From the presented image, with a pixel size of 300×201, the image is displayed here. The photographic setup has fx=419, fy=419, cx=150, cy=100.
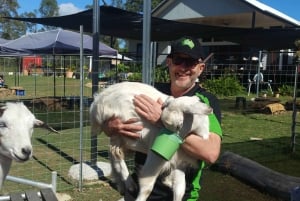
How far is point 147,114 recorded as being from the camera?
2.20 meters

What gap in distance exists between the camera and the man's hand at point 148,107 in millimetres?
2174

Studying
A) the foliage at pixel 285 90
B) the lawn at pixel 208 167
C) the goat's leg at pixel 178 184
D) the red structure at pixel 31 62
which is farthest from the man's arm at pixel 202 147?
the foliage at pixel 285 90

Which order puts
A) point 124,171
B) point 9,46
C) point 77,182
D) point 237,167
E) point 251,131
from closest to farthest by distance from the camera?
point 124,171
point 77,182
point 237,167
point 251,131
point 9,46

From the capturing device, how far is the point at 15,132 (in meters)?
2.59

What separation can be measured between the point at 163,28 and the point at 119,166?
9.39m

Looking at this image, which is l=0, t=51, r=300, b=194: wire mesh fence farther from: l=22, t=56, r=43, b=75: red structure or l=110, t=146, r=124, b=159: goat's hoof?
l=110, t=146, r=124, b=159: goat's hoof

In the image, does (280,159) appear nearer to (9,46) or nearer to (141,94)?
(141,94)

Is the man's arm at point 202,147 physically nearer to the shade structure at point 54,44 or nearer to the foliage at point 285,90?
the shade structure at point 54,44

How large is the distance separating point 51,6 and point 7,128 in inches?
3498

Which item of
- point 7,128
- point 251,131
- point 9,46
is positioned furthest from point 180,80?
point 9,46

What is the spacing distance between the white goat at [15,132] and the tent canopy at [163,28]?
742 centimetres

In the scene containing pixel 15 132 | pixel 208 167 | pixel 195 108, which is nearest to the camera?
pixel 195 108

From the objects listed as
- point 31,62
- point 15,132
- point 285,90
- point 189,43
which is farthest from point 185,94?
point 31,62

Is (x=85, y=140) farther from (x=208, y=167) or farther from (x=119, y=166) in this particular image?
(x=119, y=166)
